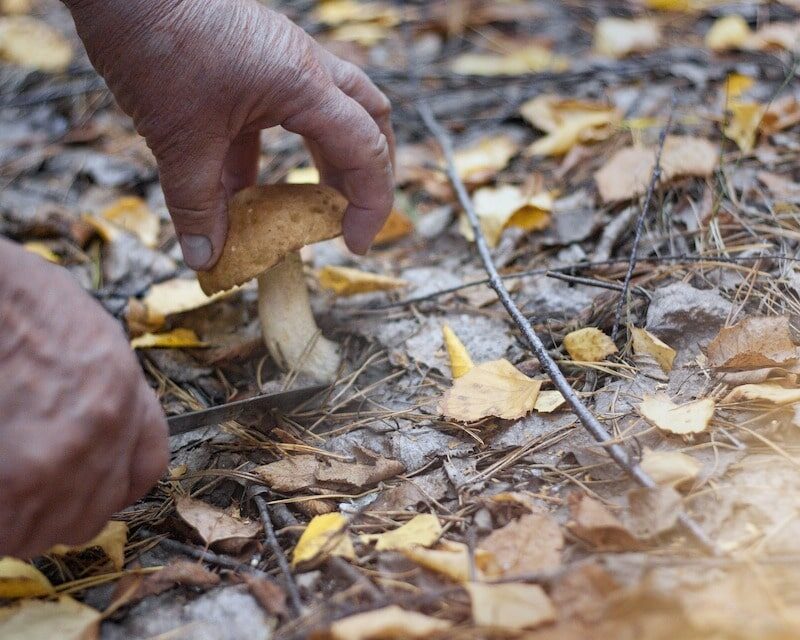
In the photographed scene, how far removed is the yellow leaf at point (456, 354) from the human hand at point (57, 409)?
1041 mm

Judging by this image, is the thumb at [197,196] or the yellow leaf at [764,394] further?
the thumb at [197,196]

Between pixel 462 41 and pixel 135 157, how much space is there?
2221mm

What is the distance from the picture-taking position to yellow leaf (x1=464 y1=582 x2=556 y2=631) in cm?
126

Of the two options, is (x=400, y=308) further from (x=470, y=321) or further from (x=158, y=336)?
(x=158, y=336)

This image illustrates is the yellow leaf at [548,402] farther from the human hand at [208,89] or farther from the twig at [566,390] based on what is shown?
the human hand at [208,89]

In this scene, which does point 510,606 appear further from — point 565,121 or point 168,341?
point 565,121

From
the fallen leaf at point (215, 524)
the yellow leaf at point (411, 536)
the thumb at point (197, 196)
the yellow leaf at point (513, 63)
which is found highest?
the thumb at point (197, 196)

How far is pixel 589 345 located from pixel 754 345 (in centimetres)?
44

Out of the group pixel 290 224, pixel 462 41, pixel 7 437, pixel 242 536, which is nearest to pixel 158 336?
pixel 290 224

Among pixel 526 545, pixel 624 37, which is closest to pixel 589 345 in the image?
pixel 526 545

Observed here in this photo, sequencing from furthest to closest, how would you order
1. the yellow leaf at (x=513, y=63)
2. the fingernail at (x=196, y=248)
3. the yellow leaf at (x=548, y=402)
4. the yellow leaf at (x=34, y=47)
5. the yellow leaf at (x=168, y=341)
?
the yellow leaf at (x=34, y=47)
the yellow leaf at (x=513, y=63)
the yellow leaf at (x=168, y=341)
the fingernail at (x=196, y=248)
the yellow leaf at (x=548, y=402)

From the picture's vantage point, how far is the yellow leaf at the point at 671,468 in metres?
1.54

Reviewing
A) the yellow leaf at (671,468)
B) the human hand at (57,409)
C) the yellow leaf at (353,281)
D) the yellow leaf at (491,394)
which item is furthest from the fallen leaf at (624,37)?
the human hand at (57,409)

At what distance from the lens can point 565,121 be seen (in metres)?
3.47
